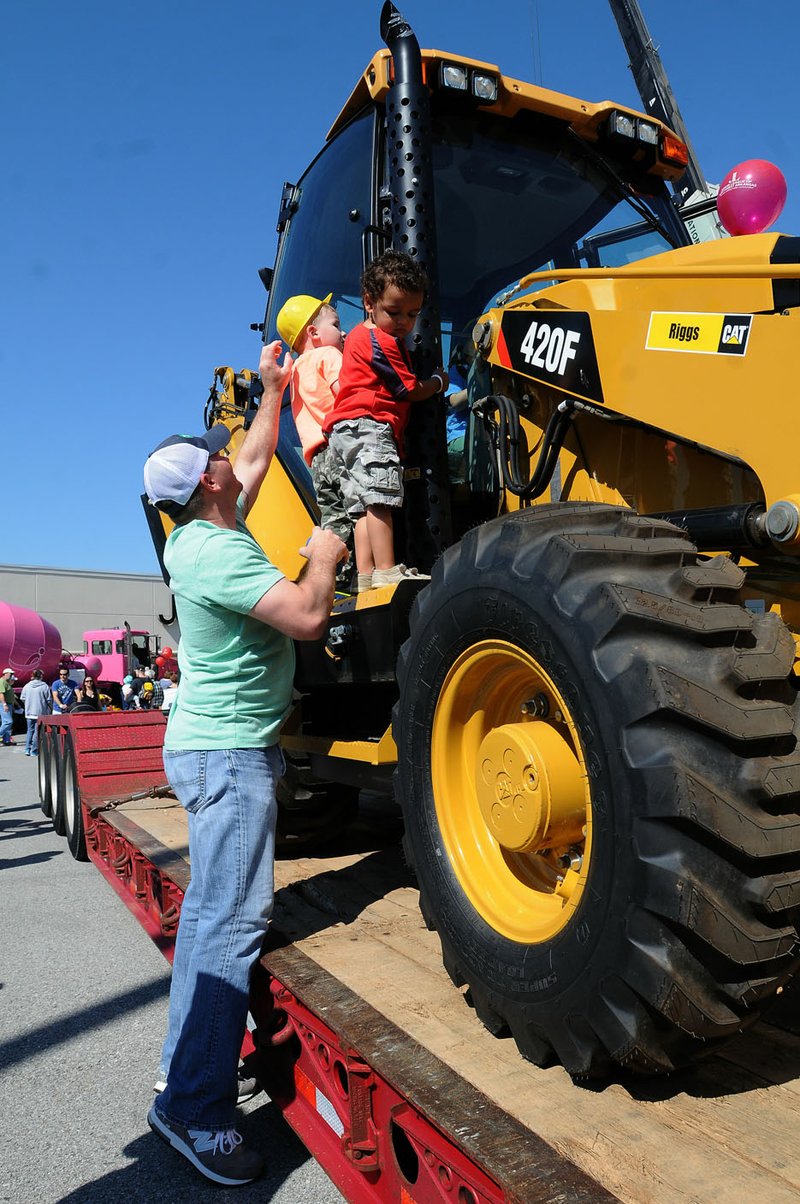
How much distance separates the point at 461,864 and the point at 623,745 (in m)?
0.78

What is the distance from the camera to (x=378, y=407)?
3238mm

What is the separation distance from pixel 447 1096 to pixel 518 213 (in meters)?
3.30

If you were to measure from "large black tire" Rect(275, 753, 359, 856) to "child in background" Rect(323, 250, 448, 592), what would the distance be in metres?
1.31

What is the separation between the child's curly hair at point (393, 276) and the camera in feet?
10.3

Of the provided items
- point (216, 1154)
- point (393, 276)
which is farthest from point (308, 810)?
point (393, 276)

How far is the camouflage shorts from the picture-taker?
3168mm

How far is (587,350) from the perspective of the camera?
2834 millimetres

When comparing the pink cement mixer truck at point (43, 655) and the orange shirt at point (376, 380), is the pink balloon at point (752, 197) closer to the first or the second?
the orange shirt at point (376, 380)

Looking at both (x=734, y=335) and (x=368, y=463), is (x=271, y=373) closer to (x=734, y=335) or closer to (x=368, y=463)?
(x=368, y=463)

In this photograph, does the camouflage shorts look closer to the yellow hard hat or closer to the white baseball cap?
the white baseball cap

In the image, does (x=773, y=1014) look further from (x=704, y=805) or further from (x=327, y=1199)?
(x=327, y=1199)

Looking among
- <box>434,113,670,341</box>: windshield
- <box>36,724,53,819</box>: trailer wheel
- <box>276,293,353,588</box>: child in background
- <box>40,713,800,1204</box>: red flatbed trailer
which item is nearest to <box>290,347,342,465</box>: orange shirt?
<box>276,293,353,588</box>: child in background

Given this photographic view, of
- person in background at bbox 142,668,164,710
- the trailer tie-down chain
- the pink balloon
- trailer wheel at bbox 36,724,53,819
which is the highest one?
the pink balloon

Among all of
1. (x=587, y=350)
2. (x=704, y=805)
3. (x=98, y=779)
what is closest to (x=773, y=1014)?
(x=704, y=805)
